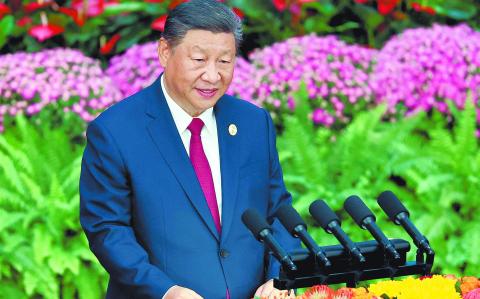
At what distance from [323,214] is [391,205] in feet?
0.79

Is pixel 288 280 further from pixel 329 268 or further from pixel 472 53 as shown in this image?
pixel 472 53

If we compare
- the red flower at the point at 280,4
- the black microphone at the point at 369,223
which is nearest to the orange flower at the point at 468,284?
the black microphone at the point at 369,223

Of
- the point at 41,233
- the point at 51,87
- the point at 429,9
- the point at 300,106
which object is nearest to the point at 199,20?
the point at 41,233

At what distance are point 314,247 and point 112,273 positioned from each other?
860 mm

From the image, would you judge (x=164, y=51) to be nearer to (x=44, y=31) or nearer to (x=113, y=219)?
(x=113, y=219)

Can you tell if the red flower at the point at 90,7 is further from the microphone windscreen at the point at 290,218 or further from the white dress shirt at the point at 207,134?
the microphone windscreen at the point at 290,218

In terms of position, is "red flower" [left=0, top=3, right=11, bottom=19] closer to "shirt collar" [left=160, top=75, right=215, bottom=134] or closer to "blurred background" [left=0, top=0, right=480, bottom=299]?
"blurred background" [left=0, top=0, right=480, bottom=299]

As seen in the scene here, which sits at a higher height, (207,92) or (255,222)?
(207,92)

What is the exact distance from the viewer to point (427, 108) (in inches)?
284

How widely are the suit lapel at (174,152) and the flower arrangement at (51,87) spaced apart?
12.0 feet

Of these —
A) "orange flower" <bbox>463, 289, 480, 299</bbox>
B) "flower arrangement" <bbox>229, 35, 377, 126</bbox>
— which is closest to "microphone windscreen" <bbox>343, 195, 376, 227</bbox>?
"orange flower" <bbox>463, 289, 480, 299</bbox>

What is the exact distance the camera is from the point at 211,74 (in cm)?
312

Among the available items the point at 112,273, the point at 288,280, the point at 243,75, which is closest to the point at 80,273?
the point at 243,75

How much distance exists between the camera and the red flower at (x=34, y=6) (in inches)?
324
